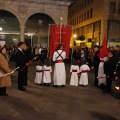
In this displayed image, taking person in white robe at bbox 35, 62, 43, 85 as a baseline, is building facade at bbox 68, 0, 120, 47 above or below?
above

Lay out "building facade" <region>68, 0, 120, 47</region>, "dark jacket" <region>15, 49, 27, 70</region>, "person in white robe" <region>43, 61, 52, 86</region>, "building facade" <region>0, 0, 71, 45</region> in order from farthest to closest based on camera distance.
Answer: "building facade" <region>68, 0, 120, 47</region>, "building facade" <region>0, 0, 71, 45</region>, "person in white robe" <region>43, 61, 52, 86</region>, "dark jacket" <region>15, 49, 27, 70</region>

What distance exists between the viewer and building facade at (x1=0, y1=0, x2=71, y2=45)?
2336cm

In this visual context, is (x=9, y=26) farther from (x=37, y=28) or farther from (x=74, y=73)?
(x=74, y=73)

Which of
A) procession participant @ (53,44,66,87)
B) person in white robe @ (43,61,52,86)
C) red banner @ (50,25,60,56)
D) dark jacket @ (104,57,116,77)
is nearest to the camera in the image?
dark jacket @ (104,57,116,77)

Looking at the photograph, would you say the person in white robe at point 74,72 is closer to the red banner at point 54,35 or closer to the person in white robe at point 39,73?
the person in white robe at point 39,73

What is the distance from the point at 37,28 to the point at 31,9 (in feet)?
7.68

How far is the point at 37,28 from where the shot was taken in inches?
1006

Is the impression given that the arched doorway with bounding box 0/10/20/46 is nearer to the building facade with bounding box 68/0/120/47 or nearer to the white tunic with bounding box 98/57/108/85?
the white tunic with bounding box 98/57/108/85

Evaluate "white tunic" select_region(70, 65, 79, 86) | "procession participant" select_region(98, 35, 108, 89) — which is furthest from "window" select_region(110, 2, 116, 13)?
"white tunic" select_region(70, 65, 79, 86)

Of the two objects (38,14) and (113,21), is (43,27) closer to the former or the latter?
(38,14)

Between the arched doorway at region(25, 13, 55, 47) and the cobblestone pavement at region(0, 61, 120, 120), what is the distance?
16109 mm

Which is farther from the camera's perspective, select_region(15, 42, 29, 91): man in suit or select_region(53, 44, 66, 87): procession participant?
select_region(53, 44, 66, 87): procession participant

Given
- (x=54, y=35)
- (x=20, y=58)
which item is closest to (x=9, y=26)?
(x=54, y=35)

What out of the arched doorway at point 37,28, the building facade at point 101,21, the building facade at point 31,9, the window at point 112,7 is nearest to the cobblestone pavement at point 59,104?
the building facade at point 31,9
